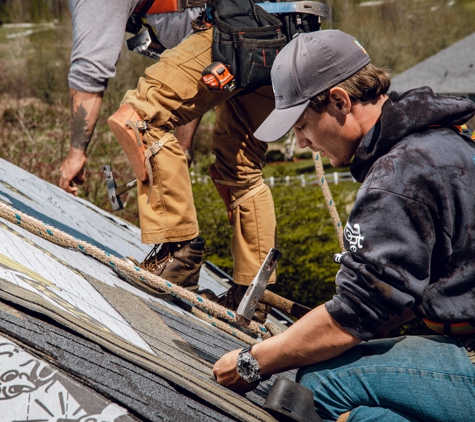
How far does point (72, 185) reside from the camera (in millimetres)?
3611

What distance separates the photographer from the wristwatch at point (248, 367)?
2.14 metres

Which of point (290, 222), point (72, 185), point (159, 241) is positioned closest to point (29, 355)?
point (159, 241)

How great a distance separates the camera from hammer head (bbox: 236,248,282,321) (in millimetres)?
3078

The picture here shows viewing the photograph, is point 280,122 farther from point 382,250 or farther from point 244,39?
point 244,39

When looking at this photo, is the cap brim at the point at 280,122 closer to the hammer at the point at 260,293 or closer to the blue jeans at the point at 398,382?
the blue jeans at the point at 398,382

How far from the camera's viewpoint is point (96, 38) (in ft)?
10.9

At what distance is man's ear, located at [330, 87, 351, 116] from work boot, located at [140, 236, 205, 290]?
1.67 metres

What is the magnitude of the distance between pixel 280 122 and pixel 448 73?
31699mm

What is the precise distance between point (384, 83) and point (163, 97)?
142 centimetres

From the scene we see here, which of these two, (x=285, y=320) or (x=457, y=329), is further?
(x=285, y=320)

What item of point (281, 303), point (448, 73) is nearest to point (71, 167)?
point (281, 303)

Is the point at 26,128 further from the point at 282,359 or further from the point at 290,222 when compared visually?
the point at 282,359

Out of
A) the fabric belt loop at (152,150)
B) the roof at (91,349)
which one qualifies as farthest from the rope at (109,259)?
the fabric belt loop at (152,150)

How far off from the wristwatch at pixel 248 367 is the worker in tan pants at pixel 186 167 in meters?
1.40
